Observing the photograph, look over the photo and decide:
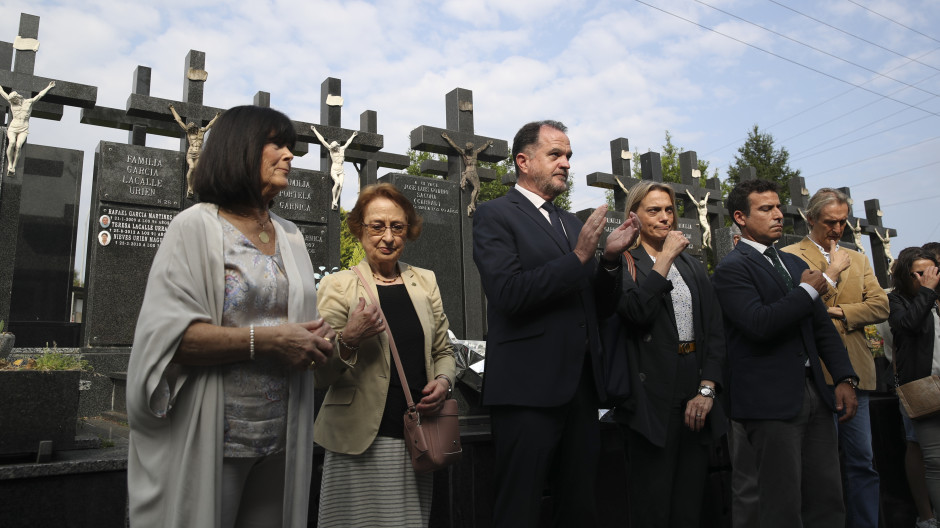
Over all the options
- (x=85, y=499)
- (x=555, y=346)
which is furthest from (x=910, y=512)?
(x=85, y=499)

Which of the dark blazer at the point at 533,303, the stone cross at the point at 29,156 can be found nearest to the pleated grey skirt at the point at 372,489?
the dark blazer at the point at 533,303

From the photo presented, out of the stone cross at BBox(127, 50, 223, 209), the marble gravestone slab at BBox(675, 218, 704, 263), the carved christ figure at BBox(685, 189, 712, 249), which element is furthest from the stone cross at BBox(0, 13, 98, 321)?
the carved christ figure at BBox(685, 189, 712, 249)

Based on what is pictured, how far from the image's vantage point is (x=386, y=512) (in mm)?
2539

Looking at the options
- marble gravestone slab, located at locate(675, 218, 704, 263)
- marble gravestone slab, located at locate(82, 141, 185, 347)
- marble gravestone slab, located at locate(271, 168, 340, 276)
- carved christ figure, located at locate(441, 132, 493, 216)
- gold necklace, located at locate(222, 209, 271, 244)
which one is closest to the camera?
gold necklace, located at locate(222, 209, 271, 244)

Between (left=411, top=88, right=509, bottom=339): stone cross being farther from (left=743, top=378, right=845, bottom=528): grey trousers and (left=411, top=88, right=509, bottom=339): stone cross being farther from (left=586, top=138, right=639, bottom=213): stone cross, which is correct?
(left=743, top=378, right=845, bottom=528): grey trousers

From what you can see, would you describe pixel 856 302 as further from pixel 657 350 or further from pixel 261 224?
pixel 261 224

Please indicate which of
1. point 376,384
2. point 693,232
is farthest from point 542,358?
point 693,232

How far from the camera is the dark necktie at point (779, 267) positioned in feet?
12.0

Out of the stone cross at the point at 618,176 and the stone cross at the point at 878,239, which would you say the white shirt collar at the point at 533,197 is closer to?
the stone cross at the point at 618,176

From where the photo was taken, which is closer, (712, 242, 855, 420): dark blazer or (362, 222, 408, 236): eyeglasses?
(362, 222, 408, 236): eyeglasses

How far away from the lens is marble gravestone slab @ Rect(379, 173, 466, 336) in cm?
981

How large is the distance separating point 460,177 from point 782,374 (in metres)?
7.62

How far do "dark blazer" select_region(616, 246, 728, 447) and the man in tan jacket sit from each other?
1037 mm

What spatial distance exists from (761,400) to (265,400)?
8.27ft
